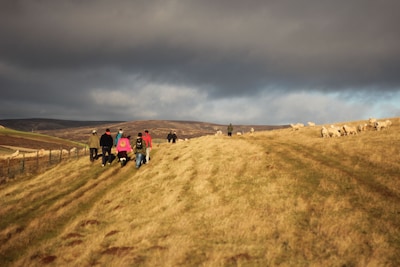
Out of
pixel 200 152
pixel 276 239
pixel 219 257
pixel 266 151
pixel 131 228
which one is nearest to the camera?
pixel 219 257

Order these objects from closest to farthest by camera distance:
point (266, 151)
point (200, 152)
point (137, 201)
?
point (137, 201) < point (266, 151) < point (200, 152)

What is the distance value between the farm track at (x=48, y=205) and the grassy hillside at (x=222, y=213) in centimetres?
10

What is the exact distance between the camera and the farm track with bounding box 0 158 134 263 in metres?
18.6

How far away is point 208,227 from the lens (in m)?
17.4

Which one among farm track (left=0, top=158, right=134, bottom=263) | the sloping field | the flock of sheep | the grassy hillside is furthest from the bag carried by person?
the sloping field

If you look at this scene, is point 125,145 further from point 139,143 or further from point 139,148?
point 139,143

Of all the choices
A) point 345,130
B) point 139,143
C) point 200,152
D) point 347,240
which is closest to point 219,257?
point 347,240

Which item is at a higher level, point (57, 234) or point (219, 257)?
point (219, 257)

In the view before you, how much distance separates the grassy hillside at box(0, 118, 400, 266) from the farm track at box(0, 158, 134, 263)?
104 mm

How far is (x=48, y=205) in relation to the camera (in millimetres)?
24484

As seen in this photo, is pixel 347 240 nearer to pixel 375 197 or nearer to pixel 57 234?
pixel 375 197

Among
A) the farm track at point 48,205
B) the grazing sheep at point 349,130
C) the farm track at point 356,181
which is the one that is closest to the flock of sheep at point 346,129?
the grazing sheep at point 349,130

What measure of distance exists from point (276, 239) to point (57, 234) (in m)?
12.8

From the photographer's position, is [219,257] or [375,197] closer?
[219,257]
